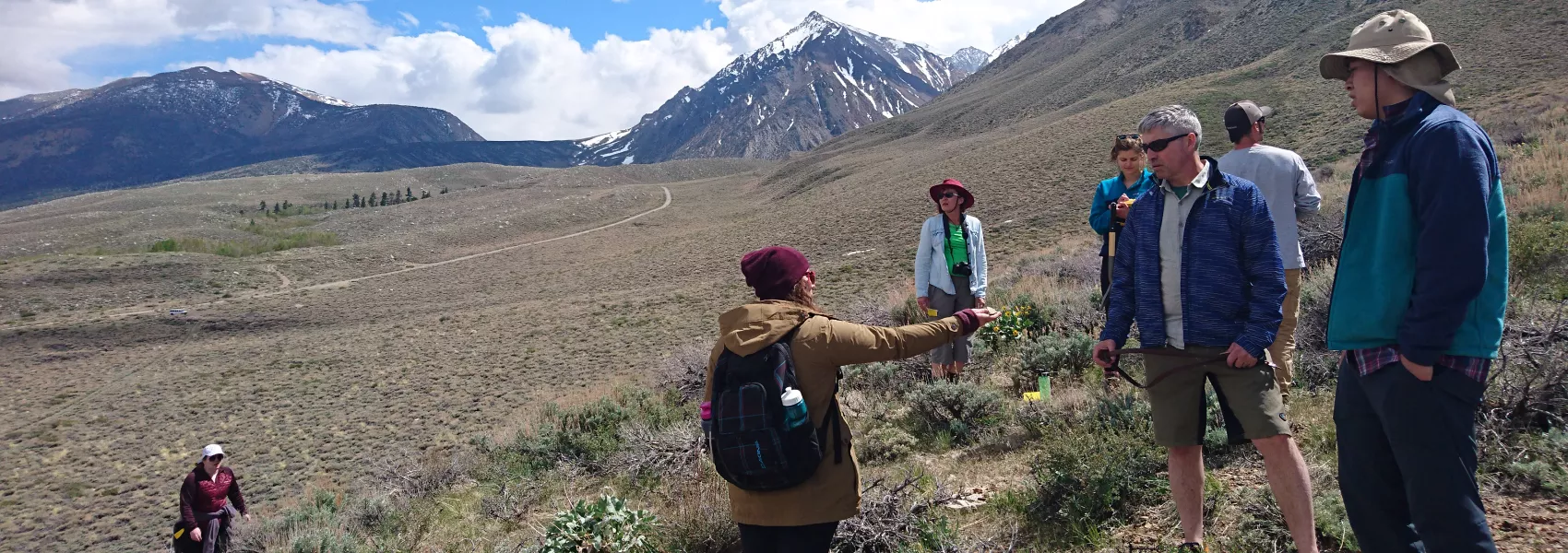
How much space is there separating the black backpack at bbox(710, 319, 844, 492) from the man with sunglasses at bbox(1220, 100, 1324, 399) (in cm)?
245

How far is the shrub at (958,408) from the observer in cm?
465

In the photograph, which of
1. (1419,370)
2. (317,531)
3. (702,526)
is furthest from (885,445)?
(317,531)

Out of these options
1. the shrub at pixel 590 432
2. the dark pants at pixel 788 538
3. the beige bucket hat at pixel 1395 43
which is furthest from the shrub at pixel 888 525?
the shrub at pixel 590 432

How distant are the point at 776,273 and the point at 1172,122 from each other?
148cm

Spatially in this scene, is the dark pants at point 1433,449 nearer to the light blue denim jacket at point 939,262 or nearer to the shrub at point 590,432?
the light blue denim jacket at point 939,262

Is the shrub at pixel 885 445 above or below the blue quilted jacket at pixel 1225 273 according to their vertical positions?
below

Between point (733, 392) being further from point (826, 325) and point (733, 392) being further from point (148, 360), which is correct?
point (148, 360)

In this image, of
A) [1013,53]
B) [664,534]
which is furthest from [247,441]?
[1013,53]

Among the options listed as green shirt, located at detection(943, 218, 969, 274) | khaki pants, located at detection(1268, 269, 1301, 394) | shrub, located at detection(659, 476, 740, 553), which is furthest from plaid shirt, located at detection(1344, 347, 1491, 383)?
green shirt, located at detection(943, 218, 969, 274)

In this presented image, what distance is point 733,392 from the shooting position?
219 cm

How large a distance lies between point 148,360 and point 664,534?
29574mm

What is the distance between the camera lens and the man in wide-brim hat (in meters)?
1.72

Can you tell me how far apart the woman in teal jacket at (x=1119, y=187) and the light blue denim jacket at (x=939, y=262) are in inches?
46.6

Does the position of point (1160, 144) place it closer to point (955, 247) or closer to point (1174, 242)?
point (1174, 242)
